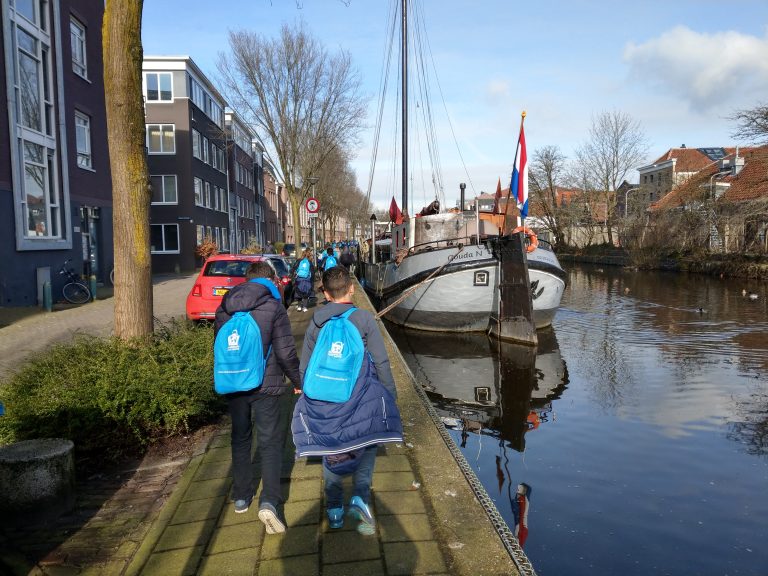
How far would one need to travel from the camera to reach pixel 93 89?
18.5m

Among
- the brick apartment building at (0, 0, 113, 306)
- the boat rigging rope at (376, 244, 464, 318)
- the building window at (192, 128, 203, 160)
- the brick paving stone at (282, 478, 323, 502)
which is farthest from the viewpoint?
the building window at (192, 128, 203, 160)

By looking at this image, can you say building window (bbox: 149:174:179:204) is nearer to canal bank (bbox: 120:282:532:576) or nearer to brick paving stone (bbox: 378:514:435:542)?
canal bank (bbox: 120:282:532:576)

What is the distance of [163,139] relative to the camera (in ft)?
103

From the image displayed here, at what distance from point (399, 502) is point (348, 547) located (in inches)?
23.2

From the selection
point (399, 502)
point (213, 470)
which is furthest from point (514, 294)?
point (399, 502)

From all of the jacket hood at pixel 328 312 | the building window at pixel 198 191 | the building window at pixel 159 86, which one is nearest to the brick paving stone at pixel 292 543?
the jacket hood at pixel 328 312

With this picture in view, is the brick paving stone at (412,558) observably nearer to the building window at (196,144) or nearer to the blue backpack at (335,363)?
the blue backpack at (335,363)

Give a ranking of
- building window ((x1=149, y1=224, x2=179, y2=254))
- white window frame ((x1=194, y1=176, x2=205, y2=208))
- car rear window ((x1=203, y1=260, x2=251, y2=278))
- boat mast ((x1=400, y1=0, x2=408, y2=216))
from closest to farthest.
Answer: car rear window ((x1=203, y1=260, x2=251, y2=278))
boat mast ((x1=400, y1=0, x2=408, y2=216))
building window ((x1=149, y1=224, x2=179, y2=254))
white window frame ((x1=194, y1=176, x2=205, y2=208))

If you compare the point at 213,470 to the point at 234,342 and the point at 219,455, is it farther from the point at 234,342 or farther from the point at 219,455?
the point at 234,342

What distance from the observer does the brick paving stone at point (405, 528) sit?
319 cm

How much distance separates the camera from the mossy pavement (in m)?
2.96

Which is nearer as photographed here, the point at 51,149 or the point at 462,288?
A: the point at 462,288

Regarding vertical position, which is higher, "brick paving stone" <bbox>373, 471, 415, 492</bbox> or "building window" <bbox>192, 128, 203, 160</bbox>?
"building window" <bbox>192, 128, 203, 160</bbox>

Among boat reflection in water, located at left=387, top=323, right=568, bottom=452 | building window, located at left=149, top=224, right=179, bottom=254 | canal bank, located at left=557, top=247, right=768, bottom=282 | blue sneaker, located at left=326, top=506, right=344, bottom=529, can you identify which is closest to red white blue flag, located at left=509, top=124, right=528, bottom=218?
boat reflection in water, located at left=387, top=323, right=568, bottom=452
